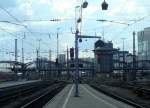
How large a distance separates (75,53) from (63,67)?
5915 inches

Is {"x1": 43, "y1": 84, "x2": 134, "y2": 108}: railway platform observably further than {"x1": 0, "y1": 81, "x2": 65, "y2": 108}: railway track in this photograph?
No

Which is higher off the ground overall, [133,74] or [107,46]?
[107,46]

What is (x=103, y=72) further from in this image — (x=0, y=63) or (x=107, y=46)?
(x=0, y=63)

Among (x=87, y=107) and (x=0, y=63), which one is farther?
(x=0, y=63)

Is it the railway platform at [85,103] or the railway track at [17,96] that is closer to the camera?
the railway platform at [85,103]

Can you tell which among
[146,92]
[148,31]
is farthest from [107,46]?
[146,92]

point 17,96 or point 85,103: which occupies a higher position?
point 17,96

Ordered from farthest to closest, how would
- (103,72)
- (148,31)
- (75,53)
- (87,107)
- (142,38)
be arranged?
(103,72) < (142,38) < (148,31) < (75,53) < (87,107)

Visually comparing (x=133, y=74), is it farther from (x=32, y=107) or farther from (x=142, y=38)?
(x=32, y=107)

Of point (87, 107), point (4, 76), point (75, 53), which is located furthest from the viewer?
point (4, 76)

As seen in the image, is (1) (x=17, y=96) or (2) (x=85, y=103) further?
(1) (x=17, y=96)

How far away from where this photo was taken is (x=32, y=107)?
110 ft

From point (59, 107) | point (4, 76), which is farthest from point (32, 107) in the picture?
point (4, 76)

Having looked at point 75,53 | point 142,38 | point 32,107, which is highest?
point 142,38
